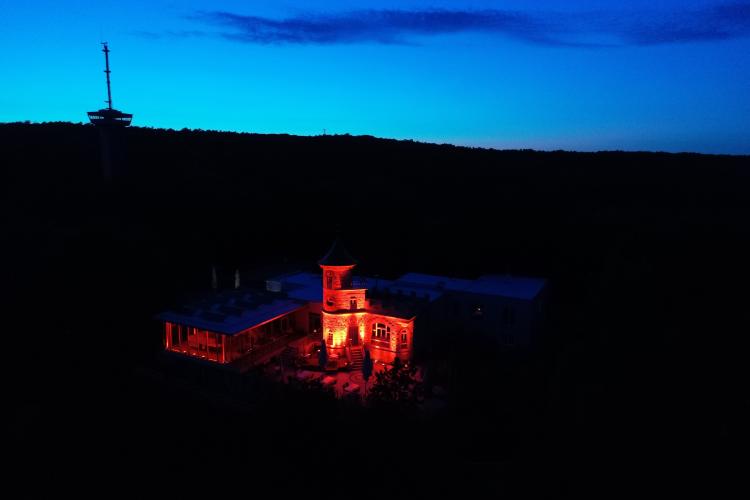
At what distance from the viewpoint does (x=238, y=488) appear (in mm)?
13773

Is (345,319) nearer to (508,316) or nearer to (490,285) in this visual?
(508,316)

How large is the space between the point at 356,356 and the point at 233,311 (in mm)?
5896

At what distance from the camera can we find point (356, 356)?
2167cm

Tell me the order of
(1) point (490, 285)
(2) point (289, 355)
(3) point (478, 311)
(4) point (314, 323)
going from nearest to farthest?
1. (2) point (289, 355)
2. (3) point (478, 311)
3. (4) point (314, 323)
4. (1) point (490, 285)

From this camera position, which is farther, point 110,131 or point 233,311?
point 110,131

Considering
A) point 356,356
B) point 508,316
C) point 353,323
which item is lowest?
point 356,356

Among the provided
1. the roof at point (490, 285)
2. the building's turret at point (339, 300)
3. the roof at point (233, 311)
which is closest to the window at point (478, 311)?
the roof at point (490, 285)

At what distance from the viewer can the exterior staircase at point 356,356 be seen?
841 inches

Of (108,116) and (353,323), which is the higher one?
(108,116)

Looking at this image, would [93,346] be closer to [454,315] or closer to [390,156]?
[454,315]

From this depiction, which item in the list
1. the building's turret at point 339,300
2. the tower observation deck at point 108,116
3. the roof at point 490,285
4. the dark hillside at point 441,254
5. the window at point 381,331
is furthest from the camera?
the tower observation deck at point 108,116

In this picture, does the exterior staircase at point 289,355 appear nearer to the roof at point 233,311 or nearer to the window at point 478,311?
the roof at point 233,311

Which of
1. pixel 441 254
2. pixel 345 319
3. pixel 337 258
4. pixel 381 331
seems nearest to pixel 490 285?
pixel 381 331

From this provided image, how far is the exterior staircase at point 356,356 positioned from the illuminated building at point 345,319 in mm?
47
